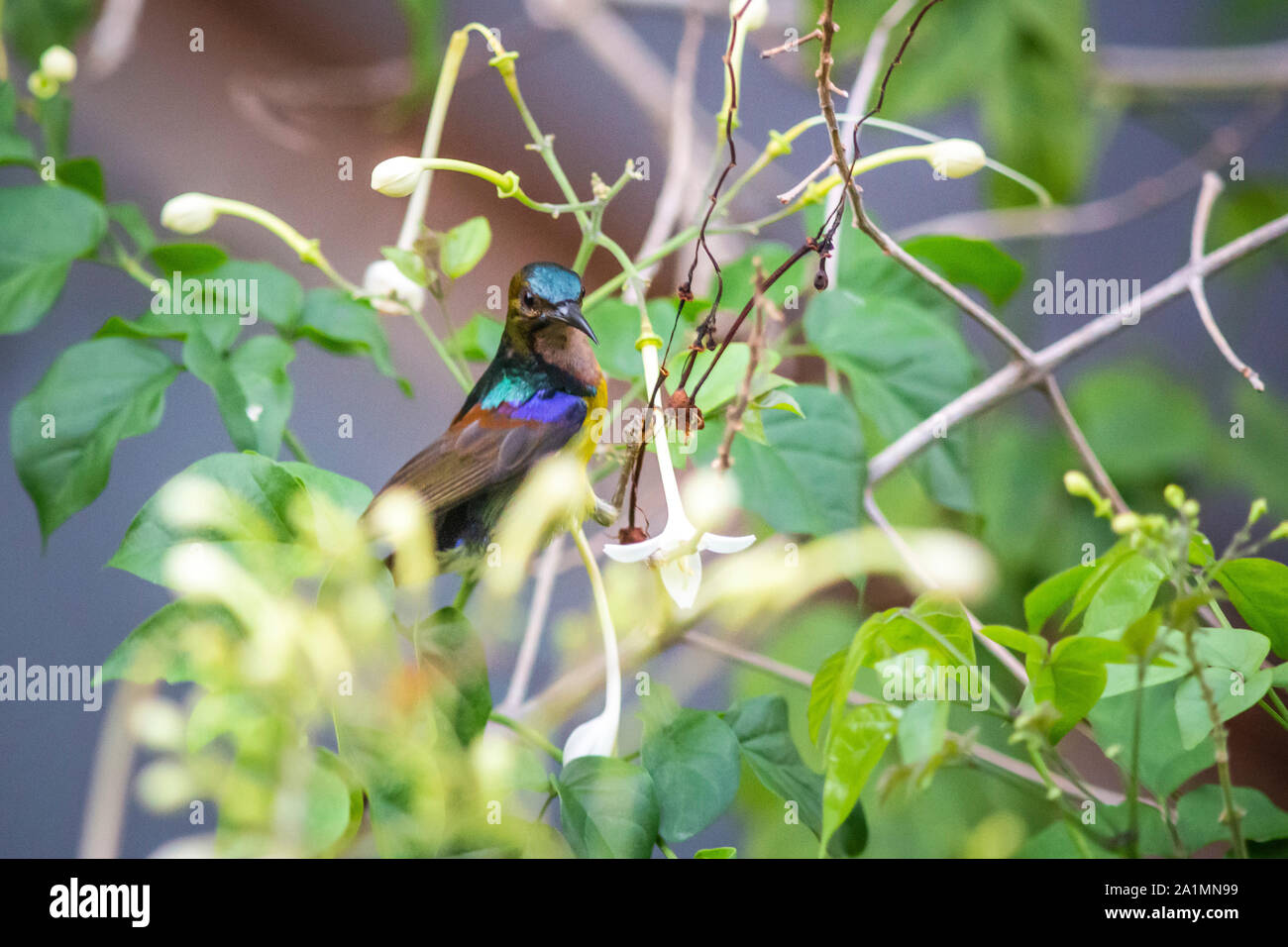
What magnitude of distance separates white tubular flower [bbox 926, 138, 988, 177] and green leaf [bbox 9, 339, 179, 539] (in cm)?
39

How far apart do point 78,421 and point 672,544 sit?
1.02ft

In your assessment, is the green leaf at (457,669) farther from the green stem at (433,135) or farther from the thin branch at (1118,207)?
the thin branch at (1118,207)

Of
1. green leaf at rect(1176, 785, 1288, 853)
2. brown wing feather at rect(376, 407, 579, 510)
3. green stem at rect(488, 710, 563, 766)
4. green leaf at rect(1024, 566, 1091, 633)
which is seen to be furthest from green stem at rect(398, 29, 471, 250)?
green leaf at rect(1176, 785, 1288, 853)

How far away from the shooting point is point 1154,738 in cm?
40

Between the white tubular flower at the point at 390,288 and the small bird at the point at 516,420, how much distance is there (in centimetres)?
7

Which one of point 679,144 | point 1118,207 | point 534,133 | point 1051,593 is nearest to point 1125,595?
point 1051,593

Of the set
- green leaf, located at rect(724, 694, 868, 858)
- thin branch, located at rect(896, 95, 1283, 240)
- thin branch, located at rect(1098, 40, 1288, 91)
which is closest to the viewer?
green leaf, located at rect(724, 694, 868, 858)

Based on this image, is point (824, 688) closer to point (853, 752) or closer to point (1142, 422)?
point (853, 752)

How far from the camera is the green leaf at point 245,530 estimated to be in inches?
15.2

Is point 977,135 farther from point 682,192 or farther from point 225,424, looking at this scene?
point 225,424

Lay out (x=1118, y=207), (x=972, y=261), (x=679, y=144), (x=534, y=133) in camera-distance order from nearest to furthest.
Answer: (x=534, y=133)
(x=972, y=261)
(x=679, y=144)
(x=1118, y=207)

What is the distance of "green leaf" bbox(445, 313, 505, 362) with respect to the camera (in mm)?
498

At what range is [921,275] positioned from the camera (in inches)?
17.8

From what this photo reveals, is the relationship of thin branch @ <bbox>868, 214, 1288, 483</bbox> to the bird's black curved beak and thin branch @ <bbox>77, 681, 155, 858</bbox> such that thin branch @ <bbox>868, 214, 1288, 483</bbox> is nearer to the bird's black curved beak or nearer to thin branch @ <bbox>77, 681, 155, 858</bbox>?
the bird's black curved beak
